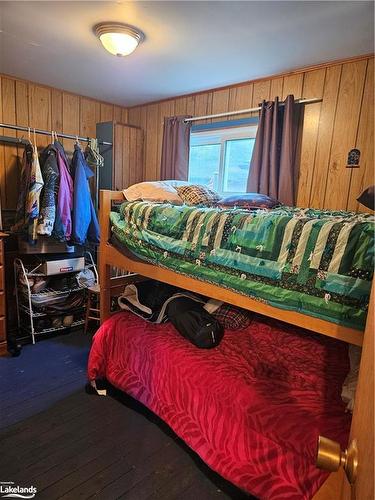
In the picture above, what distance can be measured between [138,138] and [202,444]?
3.11 m

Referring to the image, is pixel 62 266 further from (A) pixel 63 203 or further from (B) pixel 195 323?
(B) pixel 195 323

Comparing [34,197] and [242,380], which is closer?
[242,380]

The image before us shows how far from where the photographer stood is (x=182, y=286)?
1728 millimetres

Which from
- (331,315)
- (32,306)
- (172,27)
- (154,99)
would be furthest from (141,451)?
(154,99)

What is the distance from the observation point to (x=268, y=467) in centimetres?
122

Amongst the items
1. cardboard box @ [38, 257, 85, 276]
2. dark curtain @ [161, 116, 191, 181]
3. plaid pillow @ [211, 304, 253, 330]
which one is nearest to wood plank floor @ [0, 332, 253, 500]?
plaid pillow @ [211, 304, 253, 330]

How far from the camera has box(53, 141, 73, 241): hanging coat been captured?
2.61 m

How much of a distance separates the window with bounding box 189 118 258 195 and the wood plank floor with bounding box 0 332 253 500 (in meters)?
2.09

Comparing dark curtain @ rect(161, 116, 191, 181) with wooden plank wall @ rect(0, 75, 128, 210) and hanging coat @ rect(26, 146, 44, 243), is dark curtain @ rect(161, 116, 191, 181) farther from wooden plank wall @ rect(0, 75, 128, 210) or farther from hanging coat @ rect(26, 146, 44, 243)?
hanging coat @ rect(26, 146, 44, 243)

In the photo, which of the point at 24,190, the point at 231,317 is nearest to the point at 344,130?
the point at 231,317

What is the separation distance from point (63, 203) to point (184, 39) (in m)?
1.51

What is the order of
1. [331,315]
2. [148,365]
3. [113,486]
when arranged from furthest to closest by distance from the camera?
[148,365]
[113,486]
[331,315]

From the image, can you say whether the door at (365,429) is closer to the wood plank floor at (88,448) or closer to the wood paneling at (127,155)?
the wood plank floor at (88,448)

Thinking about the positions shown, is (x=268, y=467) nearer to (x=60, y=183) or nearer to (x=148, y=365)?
(x=148, y=365)
